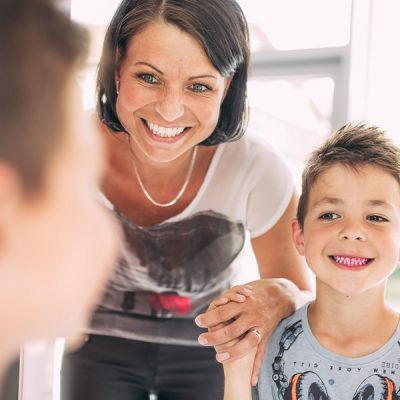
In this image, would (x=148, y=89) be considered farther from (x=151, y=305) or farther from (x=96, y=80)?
(x=151, y=305)

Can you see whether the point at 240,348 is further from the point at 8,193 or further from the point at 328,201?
the point at 8,193

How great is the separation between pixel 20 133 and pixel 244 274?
69cm

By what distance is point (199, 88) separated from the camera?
0.77 metres

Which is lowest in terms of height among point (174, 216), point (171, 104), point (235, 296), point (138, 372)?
point (138, 372)

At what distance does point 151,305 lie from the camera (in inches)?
34.3

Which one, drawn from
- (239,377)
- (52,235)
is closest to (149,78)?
(239,377)

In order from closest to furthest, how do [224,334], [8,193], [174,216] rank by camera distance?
[8,193], [224,334], [174,216]

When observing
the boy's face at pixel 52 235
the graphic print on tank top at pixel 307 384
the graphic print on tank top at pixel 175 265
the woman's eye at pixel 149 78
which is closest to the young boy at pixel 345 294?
the graphic print on tank top at pixel 307 384

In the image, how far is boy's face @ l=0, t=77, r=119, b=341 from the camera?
260 millimetres

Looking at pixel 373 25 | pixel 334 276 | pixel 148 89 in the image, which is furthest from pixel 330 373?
pixel 373 25

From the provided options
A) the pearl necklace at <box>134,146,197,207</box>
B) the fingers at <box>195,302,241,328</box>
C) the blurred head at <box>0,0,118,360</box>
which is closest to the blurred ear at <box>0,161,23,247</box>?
the blurred head at <box>0,0,118,360</box>

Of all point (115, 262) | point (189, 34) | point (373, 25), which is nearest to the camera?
point (189, 34)

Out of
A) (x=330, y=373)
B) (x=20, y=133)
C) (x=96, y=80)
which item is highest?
(x=96, y=80)

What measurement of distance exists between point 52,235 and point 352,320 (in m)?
0.59
